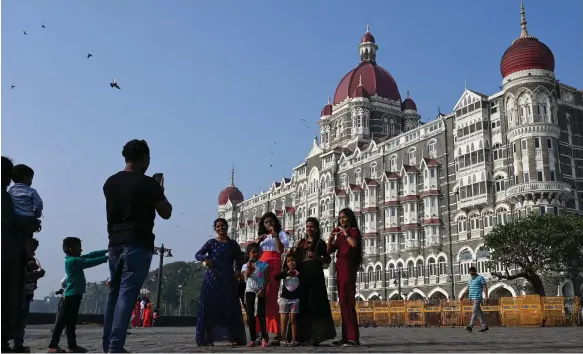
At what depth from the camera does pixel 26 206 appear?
6059 mm

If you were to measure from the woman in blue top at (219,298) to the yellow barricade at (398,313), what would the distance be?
63.0 ft

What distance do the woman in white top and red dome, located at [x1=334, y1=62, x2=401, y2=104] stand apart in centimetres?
4980

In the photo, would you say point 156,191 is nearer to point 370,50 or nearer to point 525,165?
point 525,165

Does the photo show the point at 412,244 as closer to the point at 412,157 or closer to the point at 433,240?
the point at 433,240

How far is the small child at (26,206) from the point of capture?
19.4 feet

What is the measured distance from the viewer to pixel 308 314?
26.5 feet

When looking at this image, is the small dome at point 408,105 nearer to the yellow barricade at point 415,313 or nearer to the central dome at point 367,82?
the central dome at point 367,82

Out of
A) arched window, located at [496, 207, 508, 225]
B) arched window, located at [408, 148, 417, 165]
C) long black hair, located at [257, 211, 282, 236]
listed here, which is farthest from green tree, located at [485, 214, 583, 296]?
long black hair, located at [257, 211, 282, 236]

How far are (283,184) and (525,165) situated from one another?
33.0 m

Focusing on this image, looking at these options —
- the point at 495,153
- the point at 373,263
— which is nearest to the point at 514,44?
the point at 495,153

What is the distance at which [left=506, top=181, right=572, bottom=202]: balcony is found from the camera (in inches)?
1423

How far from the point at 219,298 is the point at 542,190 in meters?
32.7

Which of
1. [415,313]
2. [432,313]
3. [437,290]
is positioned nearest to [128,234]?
[432,313]

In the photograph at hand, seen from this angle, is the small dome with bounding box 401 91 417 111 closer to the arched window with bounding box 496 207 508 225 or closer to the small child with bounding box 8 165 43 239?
the arched window with bounding box 496 207 508 225
